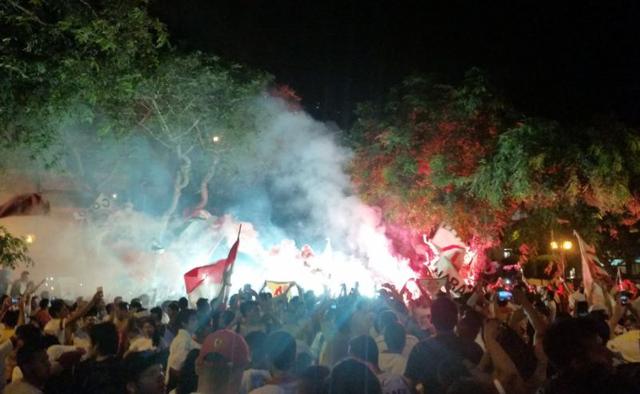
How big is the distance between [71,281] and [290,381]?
18688 mm

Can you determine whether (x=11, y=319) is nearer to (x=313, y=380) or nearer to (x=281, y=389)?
(x=281, y=389)

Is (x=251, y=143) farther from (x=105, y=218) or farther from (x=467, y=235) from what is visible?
(x=467, y=235)

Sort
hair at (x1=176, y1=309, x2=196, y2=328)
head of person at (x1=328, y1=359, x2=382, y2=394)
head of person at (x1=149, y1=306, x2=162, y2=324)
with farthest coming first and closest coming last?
head of person at (x1=149, y1=306, x2=162, y2=324) < hair at (x1=176, y1=309, x2=196, y2=328) < head of person at (x1=328, y1=359, x2=382, y2=394)

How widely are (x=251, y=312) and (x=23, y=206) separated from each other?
4.52 meters

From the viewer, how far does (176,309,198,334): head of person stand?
7.47 metres

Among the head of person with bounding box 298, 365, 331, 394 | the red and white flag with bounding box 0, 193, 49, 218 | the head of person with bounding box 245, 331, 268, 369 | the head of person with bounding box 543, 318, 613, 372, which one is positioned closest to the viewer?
the head of person with bounding box 543, 318, 613, 372

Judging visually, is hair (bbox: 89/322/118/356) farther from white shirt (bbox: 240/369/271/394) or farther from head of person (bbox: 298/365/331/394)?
head of person (bbox: 298/365/331/394)

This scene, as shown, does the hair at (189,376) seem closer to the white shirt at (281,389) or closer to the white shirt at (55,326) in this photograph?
the white shirt at (281,389)

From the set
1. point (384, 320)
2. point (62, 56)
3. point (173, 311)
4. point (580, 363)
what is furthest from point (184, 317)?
point (62, 56)

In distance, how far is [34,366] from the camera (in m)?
4.48

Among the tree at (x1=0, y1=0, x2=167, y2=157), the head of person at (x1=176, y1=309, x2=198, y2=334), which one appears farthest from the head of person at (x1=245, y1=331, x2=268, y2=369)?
the tree at (x1=0, y1=0, x2=167, y2=157)

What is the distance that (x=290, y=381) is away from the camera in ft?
13.9

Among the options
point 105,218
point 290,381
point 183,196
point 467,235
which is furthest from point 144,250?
point 290,381

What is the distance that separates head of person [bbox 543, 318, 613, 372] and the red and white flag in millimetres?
8765
